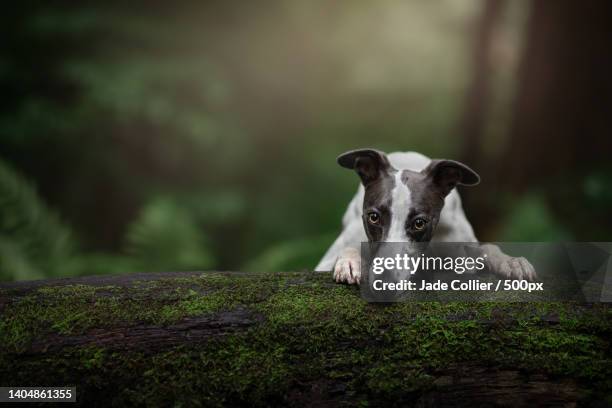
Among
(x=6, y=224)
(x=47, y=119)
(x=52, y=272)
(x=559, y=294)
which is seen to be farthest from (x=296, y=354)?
(x=47, y=119)

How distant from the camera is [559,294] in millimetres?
3074

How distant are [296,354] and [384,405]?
45 centimetres

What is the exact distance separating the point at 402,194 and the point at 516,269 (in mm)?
775

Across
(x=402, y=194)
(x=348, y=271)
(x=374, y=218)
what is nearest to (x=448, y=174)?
(x=402, y=194)

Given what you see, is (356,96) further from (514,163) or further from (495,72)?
(514,163)

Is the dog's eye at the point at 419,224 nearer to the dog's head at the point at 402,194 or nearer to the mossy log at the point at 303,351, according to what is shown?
the dog's head at the point at 402,194

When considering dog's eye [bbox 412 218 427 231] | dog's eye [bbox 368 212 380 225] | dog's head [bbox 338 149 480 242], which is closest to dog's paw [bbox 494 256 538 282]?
dog's head [bbox 338 149 480 242]

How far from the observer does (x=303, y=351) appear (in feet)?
8.88

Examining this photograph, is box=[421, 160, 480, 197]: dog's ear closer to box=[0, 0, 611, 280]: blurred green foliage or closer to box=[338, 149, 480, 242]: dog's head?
box=[338, 149, 480, 242]: dog's head

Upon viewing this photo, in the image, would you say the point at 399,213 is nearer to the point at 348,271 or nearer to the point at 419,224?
the point at 419,224

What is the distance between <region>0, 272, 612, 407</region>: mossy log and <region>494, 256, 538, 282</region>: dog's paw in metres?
0.35

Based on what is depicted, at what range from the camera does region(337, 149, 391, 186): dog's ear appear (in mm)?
3465

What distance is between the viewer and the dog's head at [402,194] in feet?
10.4

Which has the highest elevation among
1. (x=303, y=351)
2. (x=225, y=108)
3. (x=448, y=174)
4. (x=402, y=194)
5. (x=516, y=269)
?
(x=225, y=108)
